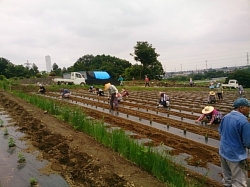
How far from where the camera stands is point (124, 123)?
7.89 metres

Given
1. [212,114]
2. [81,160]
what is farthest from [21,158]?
[212,114]

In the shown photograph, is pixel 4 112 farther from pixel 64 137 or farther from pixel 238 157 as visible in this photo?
pixel 238 157

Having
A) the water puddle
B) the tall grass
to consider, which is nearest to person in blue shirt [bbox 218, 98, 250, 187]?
the tall grass

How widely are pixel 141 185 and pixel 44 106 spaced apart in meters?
7.20

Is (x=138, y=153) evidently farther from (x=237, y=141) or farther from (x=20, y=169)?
(x=20, y=169)

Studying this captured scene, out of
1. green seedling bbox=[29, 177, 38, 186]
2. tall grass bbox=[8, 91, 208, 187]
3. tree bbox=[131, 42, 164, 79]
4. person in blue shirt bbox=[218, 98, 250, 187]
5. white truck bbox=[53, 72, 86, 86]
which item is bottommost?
green seedling bbox=[29, 177, 38, 186]

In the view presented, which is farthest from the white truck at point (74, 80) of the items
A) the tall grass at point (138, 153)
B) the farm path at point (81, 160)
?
the tall grass at point (138, 153)

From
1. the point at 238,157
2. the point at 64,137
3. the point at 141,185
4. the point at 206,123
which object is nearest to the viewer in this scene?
the point at 238,157

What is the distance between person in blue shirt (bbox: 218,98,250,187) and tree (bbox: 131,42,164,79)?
103 feet

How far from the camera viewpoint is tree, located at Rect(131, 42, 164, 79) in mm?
34228

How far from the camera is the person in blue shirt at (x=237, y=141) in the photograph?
116 inches

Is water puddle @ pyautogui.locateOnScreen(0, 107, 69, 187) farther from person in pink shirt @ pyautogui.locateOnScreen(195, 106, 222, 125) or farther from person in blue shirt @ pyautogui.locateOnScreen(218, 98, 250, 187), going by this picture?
person in pink shirt @ pyautogui.locateOnScreen(195, 106, 222, 125)

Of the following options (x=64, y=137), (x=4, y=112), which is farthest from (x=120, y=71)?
(x=64, y=137)

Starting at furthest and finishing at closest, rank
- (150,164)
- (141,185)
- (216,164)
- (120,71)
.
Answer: (120,71) → (216,164) → (150,164) → (141,185)
